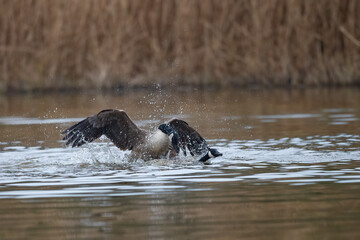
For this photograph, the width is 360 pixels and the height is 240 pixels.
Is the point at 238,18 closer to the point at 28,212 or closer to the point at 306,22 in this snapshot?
the point at 306,22

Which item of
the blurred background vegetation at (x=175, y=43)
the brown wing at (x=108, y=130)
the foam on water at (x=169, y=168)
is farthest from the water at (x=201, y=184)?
the blurred background vegetation at (x=175, y=43)

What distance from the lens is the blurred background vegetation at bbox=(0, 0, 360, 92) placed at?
1756 centimetres

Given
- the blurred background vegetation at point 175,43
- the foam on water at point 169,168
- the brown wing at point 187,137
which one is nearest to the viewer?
the foam on water at point 169,168

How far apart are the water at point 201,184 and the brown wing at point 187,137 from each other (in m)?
0.31

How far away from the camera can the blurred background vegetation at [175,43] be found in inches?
691

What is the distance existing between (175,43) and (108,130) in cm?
898

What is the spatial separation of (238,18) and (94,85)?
3573 millimetres

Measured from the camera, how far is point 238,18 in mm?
17938

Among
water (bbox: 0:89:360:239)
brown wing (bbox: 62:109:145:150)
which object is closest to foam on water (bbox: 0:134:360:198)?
water (bbox: 0:89:360:239)

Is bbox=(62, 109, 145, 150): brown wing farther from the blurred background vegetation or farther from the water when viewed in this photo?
the blurred background vegetation

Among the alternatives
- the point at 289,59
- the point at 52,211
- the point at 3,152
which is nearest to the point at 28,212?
the point at 52,211

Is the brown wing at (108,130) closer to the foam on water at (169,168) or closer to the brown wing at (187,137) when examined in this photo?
the foam on water at (169,168)

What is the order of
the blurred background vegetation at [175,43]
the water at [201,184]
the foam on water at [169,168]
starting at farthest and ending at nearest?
the blurred background vegetation at [175,43] < the foam on water at [169,168] < the water at [201,184]

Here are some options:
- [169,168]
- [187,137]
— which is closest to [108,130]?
[187,137]
